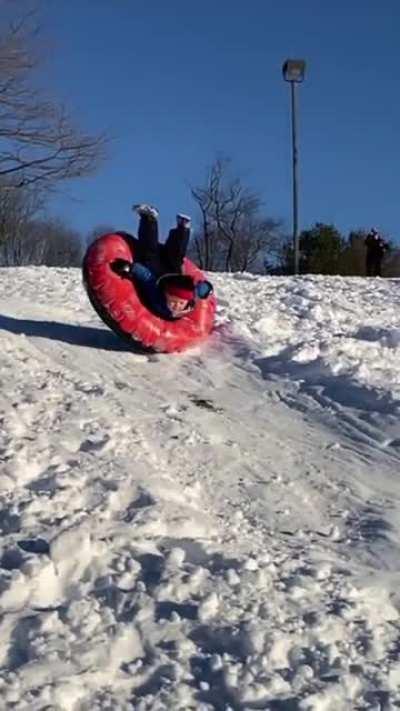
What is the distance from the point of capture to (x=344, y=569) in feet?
14.4

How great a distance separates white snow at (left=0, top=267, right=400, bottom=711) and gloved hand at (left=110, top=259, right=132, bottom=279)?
0.63 metres

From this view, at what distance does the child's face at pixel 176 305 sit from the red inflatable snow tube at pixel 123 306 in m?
0.07

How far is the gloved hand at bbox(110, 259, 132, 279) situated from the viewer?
26.4ft

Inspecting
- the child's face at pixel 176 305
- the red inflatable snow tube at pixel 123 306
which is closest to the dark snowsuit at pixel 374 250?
the child's face at pixel 176 305

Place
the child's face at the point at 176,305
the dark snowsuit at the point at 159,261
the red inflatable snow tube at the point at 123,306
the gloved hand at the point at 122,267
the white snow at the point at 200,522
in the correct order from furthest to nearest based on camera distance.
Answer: the child's face at the point at 176,305 < the dark snowsuit at the point at 159,261 < the gloved hand at the point at 122,267 < the red inflatable snow tube at the point at 123,306 < the white snow at the point at 200,522

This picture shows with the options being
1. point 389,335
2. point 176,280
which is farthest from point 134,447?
point 389,335

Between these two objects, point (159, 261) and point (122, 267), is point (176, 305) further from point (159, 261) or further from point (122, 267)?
point (122, 267)

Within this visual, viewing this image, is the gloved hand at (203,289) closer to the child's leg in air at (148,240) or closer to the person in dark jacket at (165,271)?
the person in dark jacket at (165,271)

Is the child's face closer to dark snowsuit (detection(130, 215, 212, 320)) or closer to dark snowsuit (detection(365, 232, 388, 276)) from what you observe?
dark snowsuit (detection(130, 215, 212, 320))

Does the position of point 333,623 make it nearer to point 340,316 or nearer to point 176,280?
point 176,280

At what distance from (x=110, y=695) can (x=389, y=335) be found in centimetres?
603

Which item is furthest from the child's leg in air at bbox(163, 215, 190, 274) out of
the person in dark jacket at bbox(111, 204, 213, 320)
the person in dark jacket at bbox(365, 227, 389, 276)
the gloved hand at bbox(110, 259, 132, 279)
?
the person in dark jacket at bbox(365, 227, 389, 276)

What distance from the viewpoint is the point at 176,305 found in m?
8.41

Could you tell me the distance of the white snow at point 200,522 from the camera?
11.5 feet
